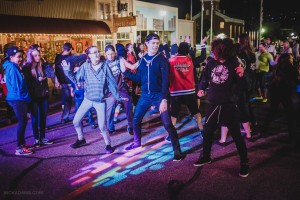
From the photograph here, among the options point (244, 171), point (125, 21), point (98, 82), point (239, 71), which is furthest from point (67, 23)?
point (244, 171)

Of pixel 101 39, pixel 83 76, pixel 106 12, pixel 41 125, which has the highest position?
pixel 106 12

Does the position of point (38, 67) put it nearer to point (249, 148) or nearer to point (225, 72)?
point (225, 72)

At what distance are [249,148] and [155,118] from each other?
10.4 feet

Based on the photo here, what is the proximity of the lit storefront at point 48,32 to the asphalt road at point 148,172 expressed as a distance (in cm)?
998

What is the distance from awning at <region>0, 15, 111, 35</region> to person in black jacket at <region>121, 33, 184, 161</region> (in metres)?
11.3

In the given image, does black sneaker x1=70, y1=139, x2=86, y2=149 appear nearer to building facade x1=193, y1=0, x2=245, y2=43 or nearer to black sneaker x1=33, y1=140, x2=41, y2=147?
black sneaker x1=33, y1=140, x2=41, y2=147

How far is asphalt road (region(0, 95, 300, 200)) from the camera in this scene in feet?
12.9

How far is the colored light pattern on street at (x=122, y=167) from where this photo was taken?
4.30 metres

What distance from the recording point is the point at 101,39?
68.8ft

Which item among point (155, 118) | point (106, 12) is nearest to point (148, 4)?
point (106, 12)

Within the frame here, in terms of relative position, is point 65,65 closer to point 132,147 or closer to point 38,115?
point 38,115

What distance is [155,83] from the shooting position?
5.04 metres

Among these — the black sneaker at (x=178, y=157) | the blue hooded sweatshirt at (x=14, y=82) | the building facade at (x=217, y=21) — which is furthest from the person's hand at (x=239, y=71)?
the building facade at (x=217, y=21)

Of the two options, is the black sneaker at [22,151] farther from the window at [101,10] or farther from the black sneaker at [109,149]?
the window at [101,10]
